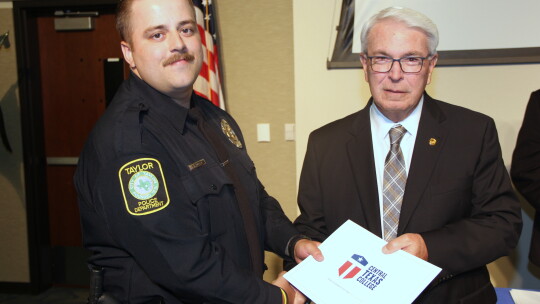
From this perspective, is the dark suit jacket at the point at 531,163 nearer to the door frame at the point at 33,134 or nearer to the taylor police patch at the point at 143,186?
the taylor police patch at the point at 143,186

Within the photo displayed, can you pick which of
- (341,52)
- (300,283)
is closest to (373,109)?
(300,283)

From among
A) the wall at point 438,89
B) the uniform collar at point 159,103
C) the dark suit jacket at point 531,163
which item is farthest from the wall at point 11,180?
the dark suit jacket at point 531,163

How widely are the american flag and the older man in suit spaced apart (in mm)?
1504

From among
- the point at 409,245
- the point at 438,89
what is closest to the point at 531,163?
the point at 438,89

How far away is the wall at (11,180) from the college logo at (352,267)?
3.55m

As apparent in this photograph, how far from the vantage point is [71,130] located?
3955mm

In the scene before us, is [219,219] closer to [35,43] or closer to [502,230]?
[502,230]

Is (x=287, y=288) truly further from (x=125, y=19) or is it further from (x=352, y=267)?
(x=125, y=19)

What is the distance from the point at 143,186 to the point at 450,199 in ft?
3.03

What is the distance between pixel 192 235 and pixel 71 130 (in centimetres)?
Result: 329

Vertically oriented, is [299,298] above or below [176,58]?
below

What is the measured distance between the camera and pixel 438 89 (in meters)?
2.83

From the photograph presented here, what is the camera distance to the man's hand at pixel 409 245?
123 cm

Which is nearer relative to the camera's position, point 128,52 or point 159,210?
point 159,210
